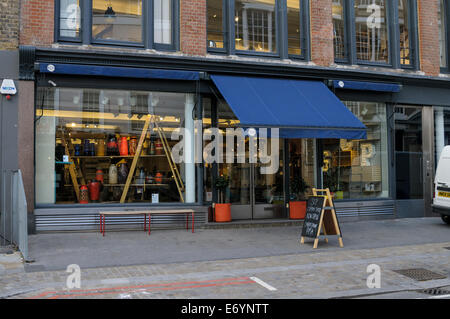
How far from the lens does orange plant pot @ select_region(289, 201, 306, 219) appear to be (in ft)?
43.2

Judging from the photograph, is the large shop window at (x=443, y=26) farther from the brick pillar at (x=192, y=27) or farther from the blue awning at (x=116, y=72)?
the blue awning at (x=116, y=72)

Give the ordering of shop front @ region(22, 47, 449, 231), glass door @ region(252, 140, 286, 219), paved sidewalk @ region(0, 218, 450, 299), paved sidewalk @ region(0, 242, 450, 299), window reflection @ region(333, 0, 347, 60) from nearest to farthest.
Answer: paved sidewalk @ region(0, 242, 450, 299) → paved sidewalk @ region(0, 218, 450, 299) → shop front @ region(22, 47, 449, 231) → glass door @ region(252, 140, 286, 219) → window reflection @ region(333, 0, 347, 60)

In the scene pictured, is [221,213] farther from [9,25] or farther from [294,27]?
[9,25]

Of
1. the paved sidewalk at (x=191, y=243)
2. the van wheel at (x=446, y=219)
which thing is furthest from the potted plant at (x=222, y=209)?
the van wheel at (x=446, y=219)

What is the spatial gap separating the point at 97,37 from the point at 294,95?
211 inches

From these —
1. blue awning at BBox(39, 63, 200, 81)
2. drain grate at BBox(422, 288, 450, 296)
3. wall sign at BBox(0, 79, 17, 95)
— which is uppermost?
blue awning at BBox(39, 63, 200, 81)

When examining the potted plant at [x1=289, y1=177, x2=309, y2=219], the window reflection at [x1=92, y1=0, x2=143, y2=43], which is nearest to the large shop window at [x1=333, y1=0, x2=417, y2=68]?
the potted plant at [x1=289, y1=177, x2=309, y2=219]

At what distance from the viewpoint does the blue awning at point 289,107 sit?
35.3ft

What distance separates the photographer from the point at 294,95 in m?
12.3

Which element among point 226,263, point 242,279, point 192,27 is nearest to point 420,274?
point 242,279

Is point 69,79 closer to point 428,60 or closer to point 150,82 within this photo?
point 150,82

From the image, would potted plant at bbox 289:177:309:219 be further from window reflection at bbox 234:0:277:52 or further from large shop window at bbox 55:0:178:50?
large shop window at bbox 55:0:178:50

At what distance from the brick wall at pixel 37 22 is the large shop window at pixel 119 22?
0.26m

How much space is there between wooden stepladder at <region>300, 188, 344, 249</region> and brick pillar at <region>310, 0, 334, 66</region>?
517 cm
